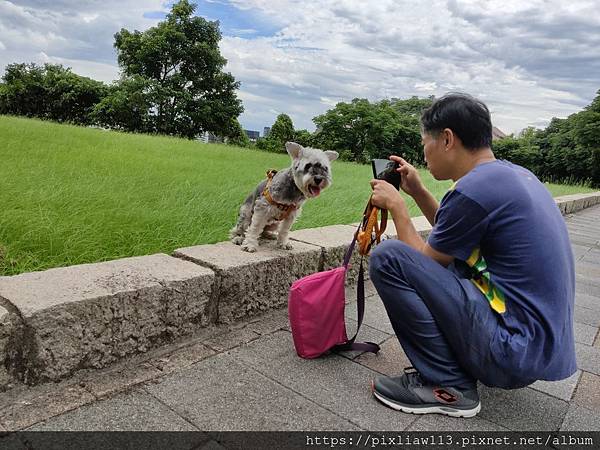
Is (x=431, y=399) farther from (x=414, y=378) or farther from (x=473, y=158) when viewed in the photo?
(x=473, y=158)

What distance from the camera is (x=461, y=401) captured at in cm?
233

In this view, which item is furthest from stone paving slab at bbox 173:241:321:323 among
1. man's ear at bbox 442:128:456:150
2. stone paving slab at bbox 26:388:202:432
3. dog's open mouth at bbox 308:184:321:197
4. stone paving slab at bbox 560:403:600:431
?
stone paving slab at bbox 560:403:600:431

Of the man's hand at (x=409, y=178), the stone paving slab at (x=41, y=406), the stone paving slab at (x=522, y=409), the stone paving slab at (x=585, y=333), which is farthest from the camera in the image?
the stone paving slab at (x=585, y=333)

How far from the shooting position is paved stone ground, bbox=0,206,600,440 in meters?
2.06

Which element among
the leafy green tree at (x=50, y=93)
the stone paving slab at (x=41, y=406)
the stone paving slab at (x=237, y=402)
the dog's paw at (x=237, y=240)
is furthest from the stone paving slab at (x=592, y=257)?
the leafy green tree at (x=50, y=93)

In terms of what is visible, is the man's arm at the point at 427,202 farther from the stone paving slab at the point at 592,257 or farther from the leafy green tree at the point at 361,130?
the leafy green tree at the point at 361,130

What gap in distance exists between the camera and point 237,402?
7.39 feet

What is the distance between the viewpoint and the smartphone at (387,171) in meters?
2.79

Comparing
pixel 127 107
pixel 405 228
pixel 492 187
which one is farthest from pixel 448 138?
pixel 127 107

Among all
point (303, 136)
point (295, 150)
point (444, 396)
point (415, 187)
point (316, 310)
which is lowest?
point (444, 396)

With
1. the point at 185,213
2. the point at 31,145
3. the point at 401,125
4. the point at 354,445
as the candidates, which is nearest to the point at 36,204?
the point at 185,213

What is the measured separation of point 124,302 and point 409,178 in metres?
1.77

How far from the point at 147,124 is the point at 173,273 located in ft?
95.7

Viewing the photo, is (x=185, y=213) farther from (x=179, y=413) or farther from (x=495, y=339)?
(x=495, y=339)
